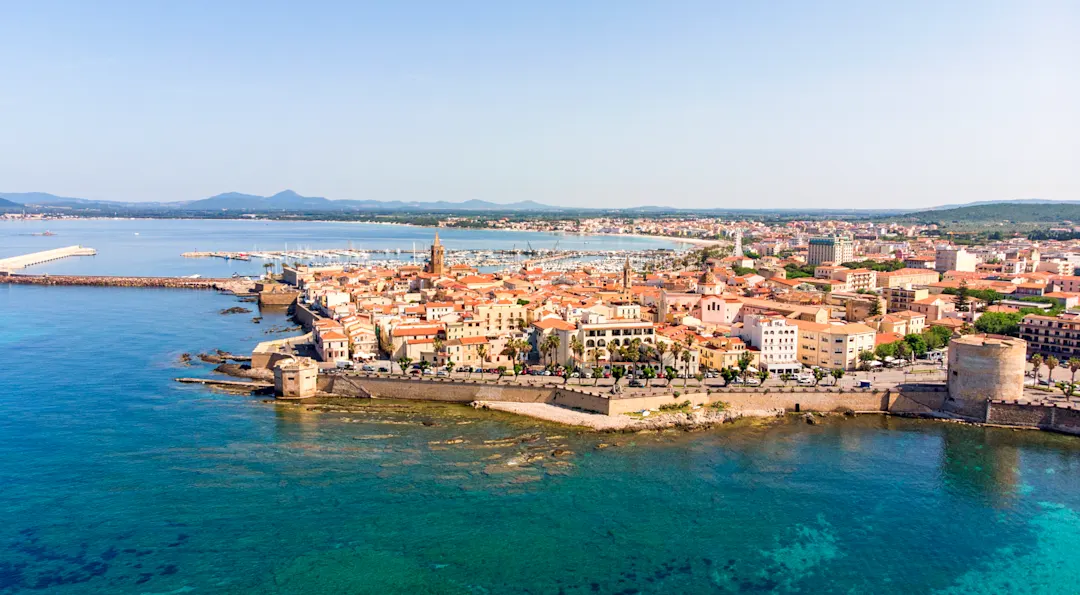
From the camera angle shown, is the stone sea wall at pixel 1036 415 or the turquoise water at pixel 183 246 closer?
the stone sea wall at pixel 1036 415

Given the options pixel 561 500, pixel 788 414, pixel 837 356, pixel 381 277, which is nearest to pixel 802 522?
pixel 561 500

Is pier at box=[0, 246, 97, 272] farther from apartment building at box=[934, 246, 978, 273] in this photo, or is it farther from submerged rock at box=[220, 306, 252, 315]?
apartment building at box=[934, 246, 978, 273]

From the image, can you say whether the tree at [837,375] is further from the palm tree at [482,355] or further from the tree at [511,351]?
the palm tree at [482,355]

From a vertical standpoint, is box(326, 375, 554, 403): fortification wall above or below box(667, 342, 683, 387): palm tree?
below

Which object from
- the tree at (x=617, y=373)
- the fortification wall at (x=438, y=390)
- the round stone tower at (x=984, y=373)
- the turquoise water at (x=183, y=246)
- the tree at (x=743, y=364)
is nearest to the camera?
the round stone tower at (x=984, y=373)

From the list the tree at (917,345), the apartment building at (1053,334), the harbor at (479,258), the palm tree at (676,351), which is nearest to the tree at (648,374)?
the palm tree at (676,351)

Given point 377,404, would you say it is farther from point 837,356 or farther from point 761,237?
point 761,237

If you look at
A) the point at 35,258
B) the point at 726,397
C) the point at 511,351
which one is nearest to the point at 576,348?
the point at 511,351

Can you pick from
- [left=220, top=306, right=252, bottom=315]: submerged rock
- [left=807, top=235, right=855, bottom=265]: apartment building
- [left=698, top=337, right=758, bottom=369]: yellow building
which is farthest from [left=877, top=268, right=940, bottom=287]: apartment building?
[left=220, top=306, right=252, bottom=315]: submerged rock
